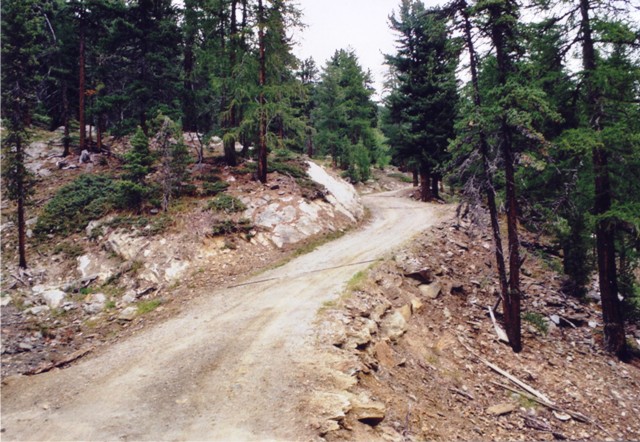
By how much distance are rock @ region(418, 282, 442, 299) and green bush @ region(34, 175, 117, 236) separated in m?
14.4

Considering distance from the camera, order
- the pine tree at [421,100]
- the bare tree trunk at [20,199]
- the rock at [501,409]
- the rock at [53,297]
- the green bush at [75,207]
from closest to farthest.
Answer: the rock at [501,409], the rock at [53,297], the bare tree trunk at [20,199], the green bush at [75,207], the pine tree at [421,100]

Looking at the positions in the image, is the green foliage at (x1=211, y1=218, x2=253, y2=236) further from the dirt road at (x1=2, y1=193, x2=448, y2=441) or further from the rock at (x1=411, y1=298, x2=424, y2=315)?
the rock at (x1=411, y1=298, x2=424, y2=315)

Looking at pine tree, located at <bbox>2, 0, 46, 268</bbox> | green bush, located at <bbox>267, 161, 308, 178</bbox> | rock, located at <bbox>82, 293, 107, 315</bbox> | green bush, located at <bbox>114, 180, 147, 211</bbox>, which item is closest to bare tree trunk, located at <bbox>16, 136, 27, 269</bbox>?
pine tree, located at <bbox>2, 0, 46, 268</bbox>

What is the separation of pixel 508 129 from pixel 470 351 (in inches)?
285

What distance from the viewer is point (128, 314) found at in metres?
11.5

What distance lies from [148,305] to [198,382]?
18.0ft

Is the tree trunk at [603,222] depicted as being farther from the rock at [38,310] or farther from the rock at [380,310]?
the rock at [38,310]

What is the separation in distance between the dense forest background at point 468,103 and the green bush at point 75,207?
1.36 m

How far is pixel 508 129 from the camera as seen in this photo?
11.3 m

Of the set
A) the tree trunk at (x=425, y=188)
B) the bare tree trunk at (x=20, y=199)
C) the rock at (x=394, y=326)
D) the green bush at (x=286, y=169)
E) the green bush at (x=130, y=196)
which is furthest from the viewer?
the tree trunk at (x=425, y=188)

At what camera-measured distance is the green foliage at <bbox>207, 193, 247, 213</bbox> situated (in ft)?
54.4

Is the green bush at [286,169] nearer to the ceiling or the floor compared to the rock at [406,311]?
nearer to the ceiling

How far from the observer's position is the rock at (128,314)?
1127 centimetres

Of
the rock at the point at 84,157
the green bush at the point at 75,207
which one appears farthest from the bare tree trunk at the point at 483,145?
the rock at the point at 84,157
